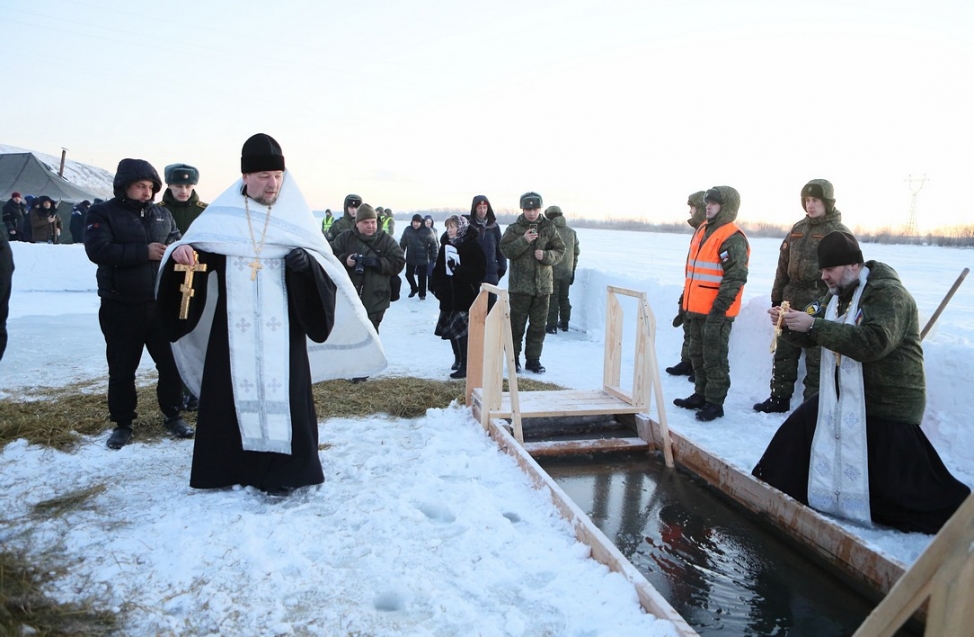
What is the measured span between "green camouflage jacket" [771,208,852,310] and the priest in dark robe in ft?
14.0

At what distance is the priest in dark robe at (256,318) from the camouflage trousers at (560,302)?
7289mm

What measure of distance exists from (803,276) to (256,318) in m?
4.73

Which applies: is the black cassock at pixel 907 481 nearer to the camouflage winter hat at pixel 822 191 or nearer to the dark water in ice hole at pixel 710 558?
the dark water in ice hole at pixel 710 558

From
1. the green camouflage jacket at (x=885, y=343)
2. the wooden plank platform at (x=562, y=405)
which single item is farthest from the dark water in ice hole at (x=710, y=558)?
the green camouflage jacket at (x=885, y=343)

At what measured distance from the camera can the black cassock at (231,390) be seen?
383cm

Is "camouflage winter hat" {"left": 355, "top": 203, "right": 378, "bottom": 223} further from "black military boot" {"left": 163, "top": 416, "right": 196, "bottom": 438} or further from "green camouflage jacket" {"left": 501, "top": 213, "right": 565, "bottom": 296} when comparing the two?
"black military boot" {"left": 163, "top": 416, "right": 196, "bottom": 438}

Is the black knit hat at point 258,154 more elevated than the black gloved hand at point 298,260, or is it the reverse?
the black knit hat at point 258,154

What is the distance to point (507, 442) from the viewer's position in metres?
4.77

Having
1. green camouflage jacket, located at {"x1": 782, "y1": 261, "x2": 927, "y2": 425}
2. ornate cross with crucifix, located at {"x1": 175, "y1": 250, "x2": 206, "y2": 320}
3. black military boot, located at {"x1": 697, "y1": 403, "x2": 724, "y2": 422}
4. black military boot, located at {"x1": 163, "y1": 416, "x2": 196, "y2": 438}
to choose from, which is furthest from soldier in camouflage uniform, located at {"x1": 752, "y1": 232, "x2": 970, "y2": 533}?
black military boot, located at {"x1": 163, "y1": 416, "x2": 196, "y2": 438}

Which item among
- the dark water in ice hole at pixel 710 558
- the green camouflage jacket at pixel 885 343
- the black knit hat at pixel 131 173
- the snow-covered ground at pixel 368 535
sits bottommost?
the dark water in ice hole at pixel 710 558

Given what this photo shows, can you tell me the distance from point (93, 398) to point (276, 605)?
3.94 metres

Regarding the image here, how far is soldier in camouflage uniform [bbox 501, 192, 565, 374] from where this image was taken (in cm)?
739

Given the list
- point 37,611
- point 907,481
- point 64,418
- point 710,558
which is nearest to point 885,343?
point 907,481

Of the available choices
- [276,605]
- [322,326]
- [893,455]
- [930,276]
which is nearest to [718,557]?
[893,455]
